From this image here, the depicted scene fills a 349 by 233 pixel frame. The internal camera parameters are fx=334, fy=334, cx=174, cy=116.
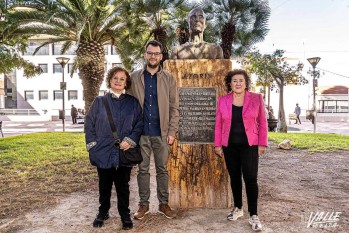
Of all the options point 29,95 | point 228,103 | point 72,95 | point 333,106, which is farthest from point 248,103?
point 333,106

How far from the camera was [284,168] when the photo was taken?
6883mm

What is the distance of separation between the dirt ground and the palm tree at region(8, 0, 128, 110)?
27.2ft

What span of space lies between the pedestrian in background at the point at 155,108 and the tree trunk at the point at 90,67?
10543mm

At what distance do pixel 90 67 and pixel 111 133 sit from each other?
11.2m

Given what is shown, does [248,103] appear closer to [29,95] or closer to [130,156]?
[130,156]

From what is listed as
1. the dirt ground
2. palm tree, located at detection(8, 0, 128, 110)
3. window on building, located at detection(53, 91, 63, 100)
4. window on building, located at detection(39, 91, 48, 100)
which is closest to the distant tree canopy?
palm tree, located at detection(8, 0, 128, 110)

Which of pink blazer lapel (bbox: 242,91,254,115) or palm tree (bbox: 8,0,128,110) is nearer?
pink blazer lapel (bbox: 242,91,254,115)

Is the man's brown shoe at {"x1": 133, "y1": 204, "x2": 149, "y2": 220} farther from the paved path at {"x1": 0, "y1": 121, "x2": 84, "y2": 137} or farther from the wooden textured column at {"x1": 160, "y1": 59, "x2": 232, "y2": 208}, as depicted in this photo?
the paved path at {"x1": 0, "y1": 121, "x2": 84, "y2": 137}

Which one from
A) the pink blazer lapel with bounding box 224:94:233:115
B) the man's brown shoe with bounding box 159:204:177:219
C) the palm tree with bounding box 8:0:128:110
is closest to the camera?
the pink blazer lapel with bounding box 224:94:233:115

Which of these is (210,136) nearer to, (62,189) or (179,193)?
(179,193)

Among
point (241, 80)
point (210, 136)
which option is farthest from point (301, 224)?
point (241, 80)

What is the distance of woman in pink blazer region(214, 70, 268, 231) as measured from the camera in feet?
11.1

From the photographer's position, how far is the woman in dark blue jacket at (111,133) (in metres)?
3.31

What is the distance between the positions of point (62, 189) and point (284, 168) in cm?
435
